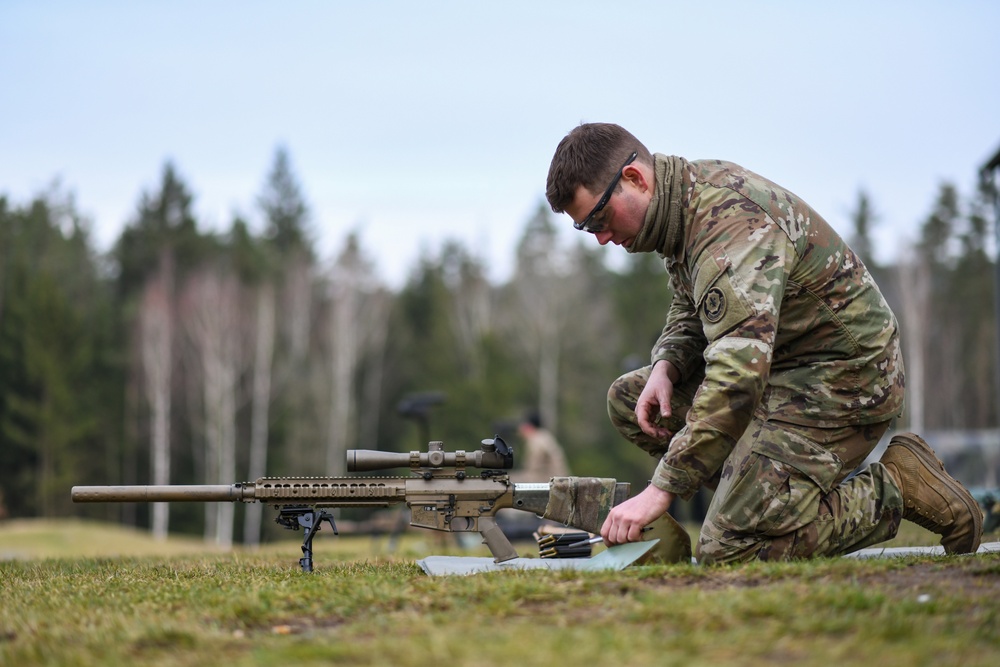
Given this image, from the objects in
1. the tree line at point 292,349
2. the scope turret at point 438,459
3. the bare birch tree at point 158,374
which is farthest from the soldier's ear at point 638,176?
the bare birch tree at point 158,374

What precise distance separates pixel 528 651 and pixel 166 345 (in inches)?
1616

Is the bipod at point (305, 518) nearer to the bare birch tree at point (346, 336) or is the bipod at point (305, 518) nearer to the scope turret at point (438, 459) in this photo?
the scope turret at point (438, 459)

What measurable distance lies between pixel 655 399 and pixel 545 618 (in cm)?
218

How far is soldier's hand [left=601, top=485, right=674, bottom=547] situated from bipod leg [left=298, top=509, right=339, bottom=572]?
5.07 ft

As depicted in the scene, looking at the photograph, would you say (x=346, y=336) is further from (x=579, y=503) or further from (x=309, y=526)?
(x=579, y=503)

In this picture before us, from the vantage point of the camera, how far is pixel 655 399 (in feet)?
17.0

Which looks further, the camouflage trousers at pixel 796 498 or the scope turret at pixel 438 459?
the scope turret at pixel 438 459

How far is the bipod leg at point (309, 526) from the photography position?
496 cm

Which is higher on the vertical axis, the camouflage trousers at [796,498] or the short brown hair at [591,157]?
the short brown hair at [591,157]

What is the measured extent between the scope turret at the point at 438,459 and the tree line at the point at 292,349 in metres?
35.7

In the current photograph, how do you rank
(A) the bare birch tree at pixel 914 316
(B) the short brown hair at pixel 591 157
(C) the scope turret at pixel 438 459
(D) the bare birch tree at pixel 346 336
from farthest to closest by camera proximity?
(D) the bare birch tree at pixel 346 336, (A) the bare birch tree at pixel 914 316, (C) the scope turret at pixel 438 459, (B) the short brown hair at pixel 591 157

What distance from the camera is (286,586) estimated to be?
4125 mm

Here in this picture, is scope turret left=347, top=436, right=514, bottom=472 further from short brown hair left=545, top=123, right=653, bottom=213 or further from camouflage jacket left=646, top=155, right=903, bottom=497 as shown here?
short brown hair left=545, top=123, right=653, bottom=213

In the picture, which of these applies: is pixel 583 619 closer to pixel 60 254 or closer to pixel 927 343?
pixel 927 343
